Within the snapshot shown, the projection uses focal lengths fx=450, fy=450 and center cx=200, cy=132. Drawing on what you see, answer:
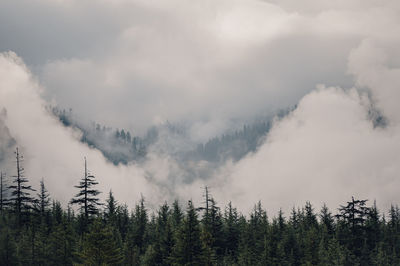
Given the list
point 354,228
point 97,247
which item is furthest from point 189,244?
point 354,228

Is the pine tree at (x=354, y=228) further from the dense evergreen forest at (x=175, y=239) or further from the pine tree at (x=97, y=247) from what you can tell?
the pine tree at (x=97, y=247)

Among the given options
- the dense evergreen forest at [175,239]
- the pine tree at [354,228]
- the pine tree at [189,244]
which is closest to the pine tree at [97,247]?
the dense evergreen forest at [175,239]

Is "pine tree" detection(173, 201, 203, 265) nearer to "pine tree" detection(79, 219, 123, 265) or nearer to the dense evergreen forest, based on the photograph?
the dense evergreen forest

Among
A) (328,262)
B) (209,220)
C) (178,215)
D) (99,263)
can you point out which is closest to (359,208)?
(328,262)

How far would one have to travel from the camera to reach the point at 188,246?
46.2 m

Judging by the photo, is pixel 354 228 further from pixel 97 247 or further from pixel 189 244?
pixel 97 247

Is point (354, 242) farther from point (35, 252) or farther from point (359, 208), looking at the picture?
point (35, 252)

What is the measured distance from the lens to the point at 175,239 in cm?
5378

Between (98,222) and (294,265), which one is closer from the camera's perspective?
(98,222)

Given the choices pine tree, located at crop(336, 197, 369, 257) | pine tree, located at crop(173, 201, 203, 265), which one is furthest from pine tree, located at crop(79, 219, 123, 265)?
pine tree, located at crop(336, 197, 369, 257)

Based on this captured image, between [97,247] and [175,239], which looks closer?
[97,247]

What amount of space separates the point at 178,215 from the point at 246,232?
44.1 ft

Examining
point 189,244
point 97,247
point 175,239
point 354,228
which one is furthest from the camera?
point 354,228

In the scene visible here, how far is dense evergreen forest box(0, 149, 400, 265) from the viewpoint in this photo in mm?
46500
